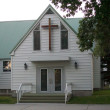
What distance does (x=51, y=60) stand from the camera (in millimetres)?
23422

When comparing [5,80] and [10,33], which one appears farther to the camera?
[10,33]

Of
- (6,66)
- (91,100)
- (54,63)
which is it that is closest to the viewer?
(91,100)

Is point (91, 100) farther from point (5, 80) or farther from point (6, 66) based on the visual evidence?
point (6, 66)

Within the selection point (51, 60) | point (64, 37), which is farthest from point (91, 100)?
point (64, 37)

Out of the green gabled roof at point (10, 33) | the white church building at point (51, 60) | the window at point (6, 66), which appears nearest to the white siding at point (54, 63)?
the white church building at point (51, 60)

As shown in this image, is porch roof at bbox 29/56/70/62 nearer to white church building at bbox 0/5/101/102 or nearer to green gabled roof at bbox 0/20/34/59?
white church building at bbox 0/5/101/102

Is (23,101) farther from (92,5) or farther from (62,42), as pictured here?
(92,5)

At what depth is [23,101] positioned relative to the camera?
21.5 m

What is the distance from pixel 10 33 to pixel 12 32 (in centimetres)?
28

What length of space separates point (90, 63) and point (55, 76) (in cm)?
337

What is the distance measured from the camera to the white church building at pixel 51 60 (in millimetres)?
23500

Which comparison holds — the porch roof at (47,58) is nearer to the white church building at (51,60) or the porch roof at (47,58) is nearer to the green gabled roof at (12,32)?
the white church building at (51,60)

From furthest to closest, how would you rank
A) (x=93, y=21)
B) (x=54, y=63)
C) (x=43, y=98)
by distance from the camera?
(x=54, y=63) < (x=43, y=98) < (x=93, y=21)

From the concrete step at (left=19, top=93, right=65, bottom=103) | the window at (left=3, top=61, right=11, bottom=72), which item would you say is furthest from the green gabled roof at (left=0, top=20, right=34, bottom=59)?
the concrete step at (left=19, top=93, right=65, bottom=103)
